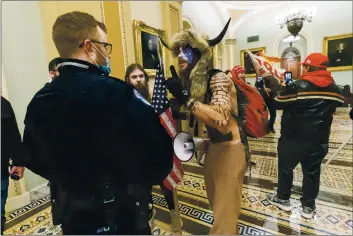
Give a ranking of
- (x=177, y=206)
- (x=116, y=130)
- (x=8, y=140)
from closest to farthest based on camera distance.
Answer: (x=116, y=130) < (x=8, y=140) < (x=177, y=206)

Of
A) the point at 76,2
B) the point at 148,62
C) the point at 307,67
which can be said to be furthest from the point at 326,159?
the point at 76,2

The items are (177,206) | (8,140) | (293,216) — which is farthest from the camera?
Answer: (293,216)

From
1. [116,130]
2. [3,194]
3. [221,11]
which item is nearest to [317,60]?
[221,11]

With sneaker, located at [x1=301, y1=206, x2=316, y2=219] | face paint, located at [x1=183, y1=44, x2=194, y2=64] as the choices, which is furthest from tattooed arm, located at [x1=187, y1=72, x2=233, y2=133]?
sneaker, located at [x1=301, y1=206, x2=316, y2=219]

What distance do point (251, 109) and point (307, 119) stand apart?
31cm

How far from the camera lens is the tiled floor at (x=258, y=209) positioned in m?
0.81

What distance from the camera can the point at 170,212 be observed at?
34.5 inches

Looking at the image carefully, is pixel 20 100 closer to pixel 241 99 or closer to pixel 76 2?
pixel 76 2

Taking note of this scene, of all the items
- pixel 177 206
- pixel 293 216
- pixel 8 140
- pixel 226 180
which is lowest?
pixel 293 216

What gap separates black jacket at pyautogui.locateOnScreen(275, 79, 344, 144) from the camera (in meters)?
0.85

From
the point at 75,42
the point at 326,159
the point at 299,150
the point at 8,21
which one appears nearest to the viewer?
the point at 75,42

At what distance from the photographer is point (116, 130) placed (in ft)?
1.62

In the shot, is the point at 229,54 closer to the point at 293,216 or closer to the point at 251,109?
the point at 251,109

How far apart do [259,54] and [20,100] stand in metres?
0.93
